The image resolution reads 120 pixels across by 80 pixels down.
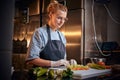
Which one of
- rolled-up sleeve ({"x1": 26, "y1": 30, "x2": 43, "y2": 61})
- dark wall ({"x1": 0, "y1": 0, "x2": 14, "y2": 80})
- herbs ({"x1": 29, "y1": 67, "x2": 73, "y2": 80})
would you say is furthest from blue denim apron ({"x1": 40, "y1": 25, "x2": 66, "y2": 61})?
dark wall ({"x1": 0, "y1": 0, "x2": 14, "y2": 80})

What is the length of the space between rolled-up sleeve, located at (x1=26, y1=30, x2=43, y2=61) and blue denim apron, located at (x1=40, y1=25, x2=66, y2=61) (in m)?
0.07

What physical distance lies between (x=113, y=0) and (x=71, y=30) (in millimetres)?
772

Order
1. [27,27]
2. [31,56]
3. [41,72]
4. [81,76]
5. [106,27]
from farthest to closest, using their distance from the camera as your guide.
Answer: [27,27], [106,27], [31,56], [81,76], [41,72]

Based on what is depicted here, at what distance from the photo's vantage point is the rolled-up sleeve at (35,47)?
1.87 metres

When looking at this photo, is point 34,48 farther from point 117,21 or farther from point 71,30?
point 117,21

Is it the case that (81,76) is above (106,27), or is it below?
below

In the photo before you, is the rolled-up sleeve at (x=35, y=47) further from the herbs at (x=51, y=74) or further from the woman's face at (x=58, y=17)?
the herbs at (x=51, y=74)

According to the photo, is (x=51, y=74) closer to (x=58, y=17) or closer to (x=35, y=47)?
(x=35, y=47)

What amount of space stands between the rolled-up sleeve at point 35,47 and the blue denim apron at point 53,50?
69mm

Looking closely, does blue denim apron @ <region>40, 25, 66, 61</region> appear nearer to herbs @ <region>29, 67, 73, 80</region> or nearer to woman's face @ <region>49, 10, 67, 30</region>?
woman's face @ <region>49, 10, 67, 30</region>

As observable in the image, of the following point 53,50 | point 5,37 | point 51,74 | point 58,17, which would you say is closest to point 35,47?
point 53,50

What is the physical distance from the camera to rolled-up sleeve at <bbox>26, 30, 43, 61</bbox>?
6.14 feet

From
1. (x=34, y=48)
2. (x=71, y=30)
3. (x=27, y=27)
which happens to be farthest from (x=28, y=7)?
(x=34, y=48)

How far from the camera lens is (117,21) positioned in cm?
287
